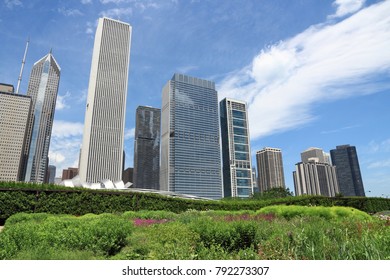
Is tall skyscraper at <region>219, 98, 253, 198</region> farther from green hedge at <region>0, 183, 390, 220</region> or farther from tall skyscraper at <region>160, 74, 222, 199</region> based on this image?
green hedge at <region>0, 183, 390, 220</region>

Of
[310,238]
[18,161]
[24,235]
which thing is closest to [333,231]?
[310,238]

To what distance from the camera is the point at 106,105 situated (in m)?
130

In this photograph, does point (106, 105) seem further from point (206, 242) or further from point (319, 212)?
point (206, 242)

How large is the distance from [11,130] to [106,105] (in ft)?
273

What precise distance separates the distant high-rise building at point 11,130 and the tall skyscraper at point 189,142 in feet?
303

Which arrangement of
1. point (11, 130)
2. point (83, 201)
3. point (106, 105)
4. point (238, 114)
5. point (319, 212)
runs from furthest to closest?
point (238, 114) < point (11, 130) < point (106, 105) < point (83, 201) < point (319, 212)

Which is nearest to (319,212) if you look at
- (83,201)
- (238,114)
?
(83,201)

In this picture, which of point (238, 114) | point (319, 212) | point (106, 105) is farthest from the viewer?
point (238, 114)

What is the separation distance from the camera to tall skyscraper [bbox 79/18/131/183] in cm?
12394

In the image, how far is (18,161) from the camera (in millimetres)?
168625

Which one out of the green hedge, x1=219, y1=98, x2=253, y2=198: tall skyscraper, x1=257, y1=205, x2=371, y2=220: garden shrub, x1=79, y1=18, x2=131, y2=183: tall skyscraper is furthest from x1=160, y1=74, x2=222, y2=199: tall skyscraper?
x1=257, y1=205, x2=371, y2=220: garden shrub

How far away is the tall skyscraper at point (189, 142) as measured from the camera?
176 m

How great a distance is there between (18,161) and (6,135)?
18.3 metres
